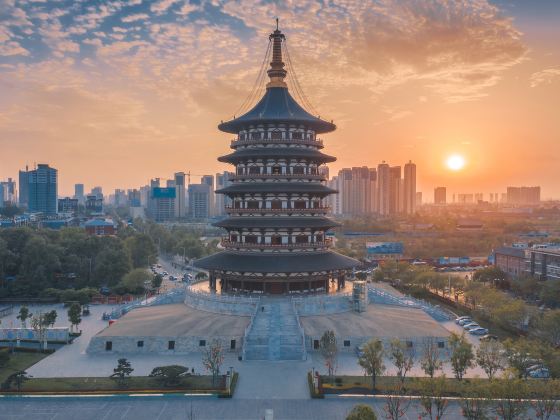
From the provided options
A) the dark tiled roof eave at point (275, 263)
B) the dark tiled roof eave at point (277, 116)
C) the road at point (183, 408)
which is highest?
the dark tiled roof eave at point (277, 116)

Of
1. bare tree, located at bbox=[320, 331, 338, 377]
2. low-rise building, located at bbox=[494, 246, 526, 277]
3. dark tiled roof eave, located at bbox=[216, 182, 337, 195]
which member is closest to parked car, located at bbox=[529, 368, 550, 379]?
bare tree, located at bbox=[320, 331, 338, 377]

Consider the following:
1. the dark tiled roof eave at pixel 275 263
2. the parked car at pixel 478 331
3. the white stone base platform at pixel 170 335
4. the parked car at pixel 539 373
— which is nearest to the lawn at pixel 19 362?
the white stone base platform at pixel 170 335

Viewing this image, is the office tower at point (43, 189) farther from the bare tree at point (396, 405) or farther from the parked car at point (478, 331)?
the bare tree at point (396, 405)

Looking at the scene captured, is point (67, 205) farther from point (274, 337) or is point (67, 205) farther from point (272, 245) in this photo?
point (274, 337)

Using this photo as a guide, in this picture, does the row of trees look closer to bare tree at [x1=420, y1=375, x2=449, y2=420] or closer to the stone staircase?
the stone staircase

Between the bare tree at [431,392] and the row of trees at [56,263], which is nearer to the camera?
the bare tree at [431,392]

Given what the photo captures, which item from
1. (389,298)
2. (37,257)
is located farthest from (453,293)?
(37,257)
